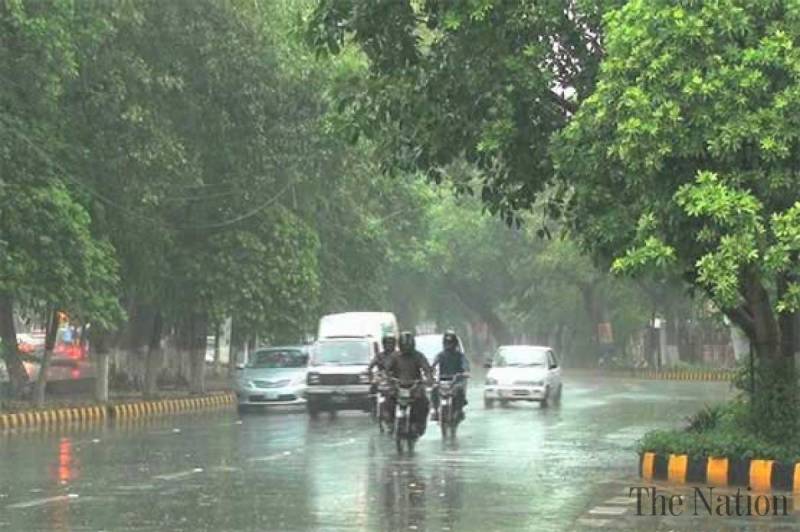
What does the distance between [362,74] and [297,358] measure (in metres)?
14.8

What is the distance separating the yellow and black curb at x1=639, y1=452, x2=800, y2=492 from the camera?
502 inches

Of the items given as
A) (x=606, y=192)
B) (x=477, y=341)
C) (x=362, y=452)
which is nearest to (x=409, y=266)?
(x=477, y=341)

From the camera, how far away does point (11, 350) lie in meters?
27.7

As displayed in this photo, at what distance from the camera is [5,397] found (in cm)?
2783

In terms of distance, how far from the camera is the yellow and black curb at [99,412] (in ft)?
77.7

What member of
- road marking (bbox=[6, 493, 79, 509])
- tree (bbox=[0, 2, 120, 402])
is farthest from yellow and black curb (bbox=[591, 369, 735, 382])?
road marking (bbox=[6, 493, 79, 509])

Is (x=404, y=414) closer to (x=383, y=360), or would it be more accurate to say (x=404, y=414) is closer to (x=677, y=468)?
(x=383, y=360)

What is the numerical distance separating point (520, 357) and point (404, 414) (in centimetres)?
1387

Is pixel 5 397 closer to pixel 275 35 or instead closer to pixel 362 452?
pixel 275 35

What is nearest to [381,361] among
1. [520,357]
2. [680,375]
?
[520,357]

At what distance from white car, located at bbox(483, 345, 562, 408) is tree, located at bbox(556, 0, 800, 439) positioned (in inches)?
667

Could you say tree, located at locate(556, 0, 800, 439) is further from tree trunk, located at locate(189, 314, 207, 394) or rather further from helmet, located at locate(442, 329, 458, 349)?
tree trunk, located at locate(189, 314, 207, 394)

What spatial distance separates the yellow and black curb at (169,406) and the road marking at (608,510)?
55.7ft

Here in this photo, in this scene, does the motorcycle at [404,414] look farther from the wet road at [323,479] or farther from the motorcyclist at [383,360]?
the motorcyclist at [383,360]
